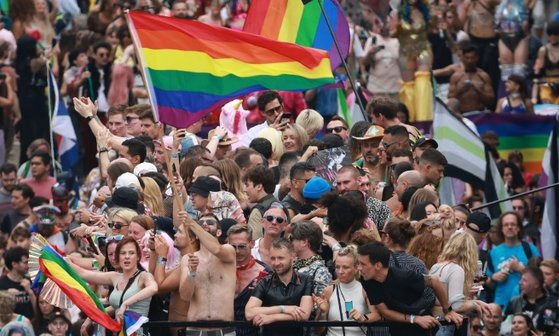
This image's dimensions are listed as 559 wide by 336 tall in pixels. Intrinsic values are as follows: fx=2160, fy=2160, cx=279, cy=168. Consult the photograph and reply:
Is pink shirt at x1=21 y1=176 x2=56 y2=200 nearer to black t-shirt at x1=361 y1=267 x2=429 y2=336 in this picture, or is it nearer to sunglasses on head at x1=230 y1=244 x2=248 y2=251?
sunglasses on head at x1=230 y1=244 x2=248 y2=251

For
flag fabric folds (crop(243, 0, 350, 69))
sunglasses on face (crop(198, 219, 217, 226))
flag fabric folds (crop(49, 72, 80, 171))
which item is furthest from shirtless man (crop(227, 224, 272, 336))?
flag fabric folds (crop(49, 72, 80, 171))

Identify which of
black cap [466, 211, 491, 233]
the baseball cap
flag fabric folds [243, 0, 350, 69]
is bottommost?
black cap [466, 211, 491, 233]

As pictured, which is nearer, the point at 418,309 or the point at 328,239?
the point at 418,309

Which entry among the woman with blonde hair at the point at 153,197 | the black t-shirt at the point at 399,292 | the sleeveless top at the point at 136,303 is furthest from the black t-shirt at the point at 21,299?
the black t-shirt at the point at 399,292

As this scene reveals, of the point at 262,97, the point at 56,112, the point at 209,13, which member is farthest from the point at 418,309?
the point at 209,13

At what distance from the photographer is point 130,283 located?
17.3m

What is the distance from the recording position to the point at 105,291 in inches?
783

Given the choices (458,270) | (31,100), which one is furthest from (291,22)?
(31,100)

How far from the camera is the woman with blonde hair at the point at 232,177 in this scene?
63.5 feet

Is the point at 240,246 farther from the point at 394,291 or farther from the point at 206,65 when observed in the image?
the point at 206,65

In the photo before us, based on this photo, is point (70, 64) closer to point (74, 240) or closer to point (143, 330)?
point (74, 240)

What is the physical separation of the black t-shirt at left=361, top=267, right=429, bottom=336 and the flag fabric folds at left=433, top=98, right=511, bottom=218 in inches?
243

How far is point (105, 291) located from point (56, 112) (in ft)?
27.1

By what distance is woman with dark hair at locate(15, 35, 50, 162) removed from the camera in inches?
1160
